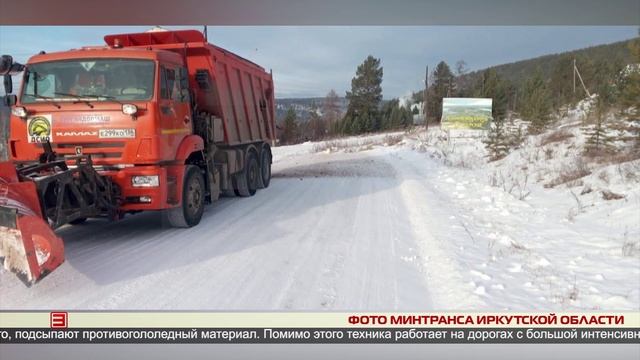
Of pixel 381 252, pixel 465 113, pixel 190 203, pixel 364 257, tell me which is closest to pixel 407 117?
pixel 465 113

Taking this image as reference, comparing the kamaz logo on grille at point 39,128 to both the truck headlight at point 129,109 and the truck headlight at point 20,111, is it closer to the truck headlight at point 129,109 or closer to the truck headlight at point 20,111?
the truck headlight at point 20,111

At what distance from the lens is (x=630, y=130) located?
9.66m

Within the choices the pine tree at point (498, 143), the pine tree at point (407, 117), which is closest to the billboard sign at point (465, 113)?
the pine tree at point (407, 117)

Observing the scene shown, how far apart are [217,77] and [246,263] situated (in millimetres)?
4173

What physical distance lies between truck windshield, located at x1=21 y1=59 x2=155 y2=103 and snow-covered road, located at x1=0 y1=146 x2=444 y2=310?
6.25 feet

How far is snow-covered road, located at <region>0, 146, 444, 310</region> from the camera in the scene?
384 centimetres

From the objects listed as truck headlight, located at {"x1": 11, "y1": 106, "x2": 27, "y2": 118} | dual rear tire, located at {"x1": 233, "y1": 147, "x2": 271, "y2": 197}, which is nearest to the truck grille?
truck headlight, located at {"x1": 11, "y1": 106, "x2": 27, "y2": 118}

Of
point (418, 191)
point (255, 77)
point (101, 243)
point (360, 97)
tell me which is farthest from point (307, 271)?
point (360, 97)

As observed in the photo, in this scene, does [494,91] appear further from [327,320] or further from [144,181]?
[327,320]

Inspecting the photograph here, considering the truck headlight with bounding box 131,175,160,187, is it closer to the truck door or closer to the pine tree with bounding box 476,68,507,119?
the truck door

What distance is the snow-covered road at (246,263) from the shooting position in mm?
3840

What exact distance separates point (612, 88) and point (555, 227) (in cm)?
820

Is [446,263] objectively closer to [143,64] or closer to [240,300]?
[240,300]

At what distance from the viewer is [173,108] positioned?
20.3ft
